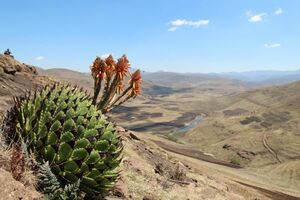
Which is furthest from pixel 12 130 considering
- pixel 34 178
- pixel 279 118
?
pixel 279 118

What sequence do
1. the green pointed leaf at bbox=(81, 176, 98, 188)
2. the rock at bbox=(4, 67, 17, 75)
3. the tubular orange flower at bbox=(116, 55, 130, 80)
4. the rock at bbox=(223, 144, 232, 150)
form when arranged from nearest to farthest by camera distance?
1. the green pointed leaf at bbox=(81, 176, 98, 188)
2. the tubular orange flower at bbox=(116, 55, 130, 80)
3. the rock at bbox=(4, 67, 17, 75)
4. the rock at bbox=(223, 144, 232, 150)

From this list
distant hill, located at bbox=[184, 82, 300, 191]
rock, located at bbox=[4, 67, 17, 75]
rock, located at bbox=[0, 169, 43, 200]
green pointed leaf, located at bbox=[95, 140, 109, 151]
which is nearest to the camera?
rock, located at bbox=[0, 169, 43, 200]

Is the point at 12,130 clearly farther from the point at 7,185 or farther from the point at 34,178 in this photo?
the point at 7,185

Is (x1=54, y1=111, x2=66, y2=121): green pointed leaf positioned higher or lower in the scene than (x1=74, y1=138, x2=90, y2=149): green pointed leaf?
higher

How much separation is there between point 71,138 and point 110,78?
2961 mm

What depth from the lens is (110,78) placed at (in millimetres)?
8414

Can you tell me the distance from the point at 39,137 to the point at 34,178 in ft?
1.92

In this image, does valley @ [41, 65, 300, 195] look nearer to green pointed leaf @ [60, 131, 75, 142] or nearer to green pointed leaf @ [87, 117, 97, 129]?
green pointed leaf @ [87, 117, 97, 129]

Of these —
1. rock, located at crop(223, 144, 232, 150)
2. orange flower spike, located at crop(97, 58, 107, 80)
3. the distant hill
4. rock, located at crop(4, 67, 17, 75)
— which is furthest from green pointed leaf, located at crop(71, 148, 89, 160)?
rock, located at crop(223, 144, 232, 150)

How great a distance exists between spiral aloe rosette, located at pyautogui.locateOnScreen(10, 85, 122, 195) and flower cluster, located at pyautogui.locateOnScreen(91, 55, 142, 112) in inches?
76.4

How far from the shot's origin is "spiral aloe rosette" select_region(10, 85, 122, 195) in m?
5.59

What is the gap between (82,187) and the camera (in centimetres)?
571

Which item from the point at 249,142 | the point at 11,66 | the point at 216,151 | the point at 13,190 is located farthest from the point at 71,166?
the point at 249,142

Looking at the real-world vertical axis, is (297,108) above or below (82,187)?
below
